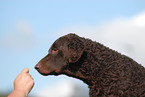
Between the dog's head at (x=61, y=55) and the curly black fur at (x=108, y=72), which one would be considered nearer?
the curly black fur at (x=108, y=72)

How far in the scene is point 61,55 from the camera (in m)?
4.27

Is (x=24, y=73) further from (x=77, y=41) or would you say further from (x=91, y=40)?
(x=91, y=40)

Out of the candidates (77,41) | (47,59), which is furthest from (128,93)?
(47,59)

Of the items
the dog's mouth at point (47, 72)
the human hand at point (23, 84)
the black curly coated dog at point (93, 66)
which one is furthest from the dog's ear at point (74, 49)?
the human hand at point (23, 84)

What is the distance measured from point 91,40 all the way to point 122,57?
0.73 metres

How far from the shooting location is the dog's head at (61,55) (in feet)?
13.7

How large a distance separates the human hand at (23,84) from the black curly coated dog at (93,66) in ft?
3.38

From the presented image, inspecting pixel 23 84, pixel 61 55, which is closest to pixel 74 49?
pixel 61 55

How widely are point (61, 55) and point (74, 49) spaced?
296 millimetres

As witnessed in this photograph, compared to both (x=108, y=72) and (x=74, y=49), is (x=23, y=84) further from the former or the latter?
(x=108, y=72)

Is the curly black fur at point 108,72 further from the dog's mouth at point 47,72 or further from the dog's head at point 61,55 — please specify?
the dog's mouth at point 47,72

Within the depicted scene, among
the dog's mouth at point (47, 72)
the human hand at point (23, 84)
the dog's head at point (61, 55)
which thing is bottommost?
Answer: the human hand at point (23, 84)

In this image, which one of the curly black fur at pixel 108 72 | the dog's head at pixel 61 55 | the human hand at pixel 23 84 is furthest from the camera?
the dog's head at pixel 61 55

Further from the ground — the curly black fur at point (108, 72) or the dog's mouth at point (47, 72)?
the curly black fur at point (108, 72)
